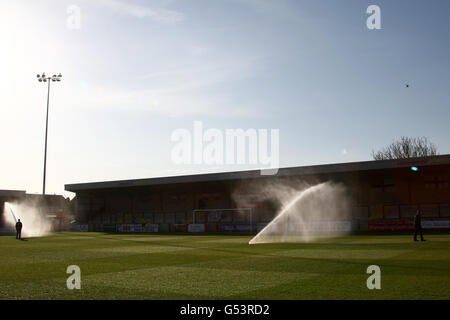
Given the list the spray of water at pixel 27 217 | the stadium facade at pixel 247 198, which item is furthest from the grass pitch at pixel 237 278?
the spray of water at pixel 27 217

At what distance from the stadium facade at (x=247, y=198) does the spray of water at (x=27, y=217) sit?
520 centimetres

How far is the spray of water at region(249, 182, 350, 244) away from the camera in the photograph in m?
46.8

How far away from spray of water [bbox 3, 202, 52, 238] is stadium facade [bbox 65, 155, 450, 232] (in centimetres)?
520

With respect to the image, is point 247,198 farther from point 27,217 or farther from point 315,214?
point 27,217

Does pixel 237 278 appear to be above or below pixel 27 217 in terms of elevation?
below

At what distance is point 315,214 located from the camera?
167 feet

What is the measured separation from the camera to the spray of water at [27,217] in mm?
64312

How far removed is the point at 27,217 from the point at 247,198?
33727 millimetres

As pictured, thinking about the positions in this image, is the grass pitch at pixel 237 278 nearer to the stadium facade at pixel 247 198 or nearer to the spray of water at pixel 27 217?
the stadium facade at pixel 247 198

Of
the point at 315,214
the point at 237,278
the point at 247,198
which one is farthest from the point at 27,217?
the point at 237,278

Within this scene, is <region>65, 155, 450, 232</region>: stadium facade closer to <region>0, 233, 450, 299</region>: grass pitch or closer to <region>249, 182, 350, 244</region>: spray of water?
<region>249, 182, 350, 244</region>: spray of water

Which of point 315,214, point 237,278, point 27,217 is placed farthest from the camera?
point 27,217
